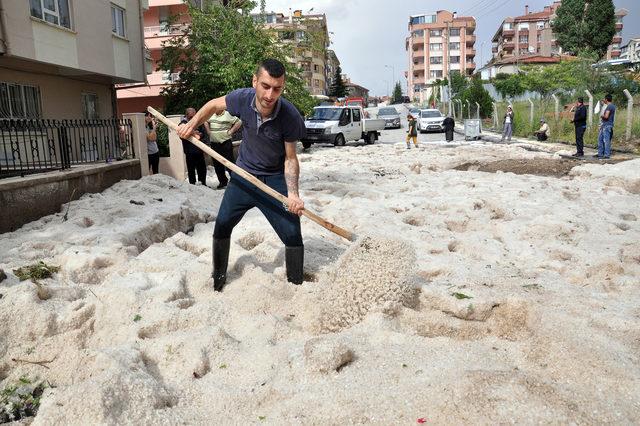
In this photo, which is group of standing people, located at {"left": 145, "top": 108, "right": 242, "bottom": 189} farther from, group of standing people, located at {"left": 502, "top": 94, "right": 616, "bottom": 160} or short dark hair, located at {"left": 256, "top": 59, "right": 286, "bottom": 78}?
group of standing people, located at {"left": 502, "top": 94, "right": 616, "bottom": 160}

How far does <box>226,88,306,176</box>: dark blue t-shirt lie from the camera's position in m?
3.71

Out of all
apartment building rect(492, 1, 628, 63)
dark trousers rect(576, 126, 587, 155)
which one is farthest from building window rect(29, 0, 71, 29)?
apartment building rect(492, 1, 628, 63)

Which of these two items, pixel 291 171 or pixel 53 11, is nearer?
pixel 291 171

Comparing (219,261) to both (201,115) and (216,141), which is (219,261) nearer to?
(201,115)

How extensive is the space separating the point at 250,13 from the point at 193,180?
11.6 m

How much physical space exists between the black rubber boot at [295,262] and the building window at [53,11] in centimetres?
1277

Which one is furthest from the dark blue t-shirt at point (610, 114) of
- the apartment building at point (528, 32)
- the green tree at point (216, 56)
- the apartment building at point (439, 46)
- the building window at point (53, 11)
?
the apartment building at point (439, 46)

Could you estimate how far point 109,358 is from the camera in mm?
2752

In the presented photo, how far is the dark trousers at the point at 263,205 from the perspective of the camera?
381 centimetres

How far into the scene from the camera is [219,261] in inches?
156

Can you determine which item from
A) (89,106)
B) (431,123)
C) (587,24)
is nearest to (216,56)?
(89,106)

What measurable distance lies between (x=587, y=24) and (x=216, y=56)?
4837cm

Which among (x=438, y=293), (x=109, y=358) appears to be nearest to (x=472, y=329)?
(x=438, y=293)

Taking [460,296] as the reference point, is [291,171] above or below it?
above
